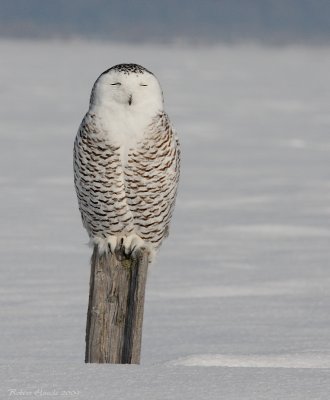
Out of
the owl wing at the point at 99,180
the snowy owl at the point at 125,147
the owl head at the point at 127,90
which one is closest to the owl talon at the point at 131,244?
the owl wing at the point at 99,180

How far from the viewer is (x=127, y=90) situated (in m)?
4.43

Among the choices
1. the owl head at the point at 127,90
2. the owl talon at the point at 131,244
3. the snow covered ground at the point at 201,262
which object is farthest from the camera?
the owl talon at the point at 131,244

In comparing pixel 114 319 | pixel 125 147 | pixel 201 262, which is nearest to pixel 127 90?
pixel 125 147

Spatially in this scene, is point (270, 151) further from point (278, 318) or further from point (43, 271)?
point (278, 318)

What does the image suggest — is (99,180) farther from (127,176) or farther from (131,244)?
(131,244)

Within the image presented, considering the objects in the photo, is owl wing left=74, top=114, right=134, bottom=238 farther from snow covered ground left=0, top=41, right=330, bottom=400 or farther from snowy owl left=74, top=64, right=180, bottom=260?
snow covered ground left=0, top=41, right=330, bottom=400

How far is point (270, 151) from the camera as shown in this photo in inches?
586

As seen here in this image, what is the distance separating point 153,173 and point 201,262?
3942 millimetres

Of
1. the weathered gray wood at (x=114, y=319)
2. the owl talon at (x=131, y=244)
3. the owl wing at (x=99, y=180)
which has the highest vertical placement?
the owl wing at (x=99, y=180)

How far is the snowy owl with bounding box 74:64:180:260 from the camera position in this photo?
4449 mm

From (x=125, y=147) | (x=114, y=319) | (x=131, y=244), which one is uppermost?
(x=125, y=147)

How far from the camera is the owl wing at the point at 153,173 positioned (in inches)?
178

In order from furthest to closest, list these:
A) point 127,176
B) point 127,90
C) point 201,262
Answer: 1. point 201,262
2. point 127,176
3. point 127,90

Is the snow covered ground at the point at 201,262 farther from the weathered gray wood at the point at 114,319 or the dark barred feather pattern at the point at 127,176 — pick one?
the dark barred feather pattern at the point at 127,176
